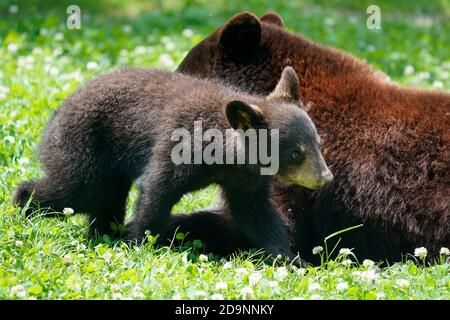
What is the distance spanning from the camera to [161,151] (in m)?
6.22

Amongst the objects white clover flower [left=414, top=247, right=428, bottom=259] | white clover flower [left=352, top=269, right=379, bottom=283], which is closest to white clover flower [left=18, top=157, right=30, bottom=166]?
white clover flower [left=352, top=269, right=379, bottom=283]

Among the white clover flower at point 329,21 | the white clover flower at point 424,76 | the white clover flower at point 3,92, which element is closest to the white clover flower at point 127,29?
the white clover flower at point 329,21

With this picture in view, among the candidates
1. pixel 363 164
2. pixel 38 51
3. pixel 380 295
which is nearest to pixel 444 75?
pixel 38 51

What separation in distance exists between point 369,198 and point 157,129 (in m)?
1.72

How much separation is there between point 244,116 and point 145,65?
503 cm

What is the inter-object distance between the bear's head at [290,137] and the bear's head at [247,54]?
1117 millimetres

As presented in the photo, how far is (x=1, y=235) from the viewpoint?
620 centimetres

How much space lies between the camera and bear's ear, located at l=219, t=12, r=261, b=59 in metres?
7.37

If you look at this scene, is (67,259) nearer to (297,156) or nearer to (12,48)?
(297,156)

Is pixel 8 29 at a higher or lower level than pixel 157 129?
lower

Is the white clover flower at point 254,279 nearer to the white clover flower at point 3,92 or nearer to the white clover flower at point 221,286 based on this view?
the white clover flower at point 221,286

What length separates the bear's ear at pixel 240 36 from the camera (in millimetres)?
7371
